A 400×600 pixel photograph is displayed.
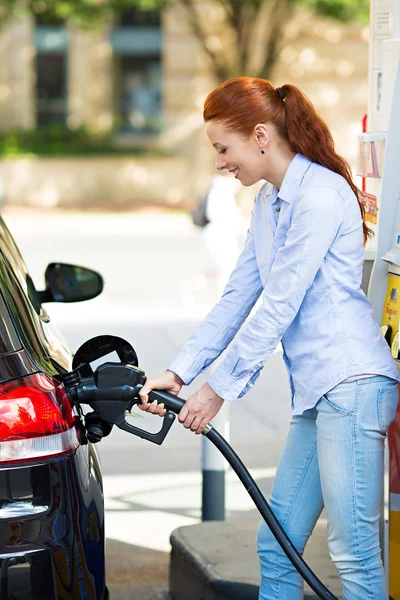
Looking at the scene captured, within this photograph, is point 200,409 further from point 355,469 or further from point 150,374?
point 150,374

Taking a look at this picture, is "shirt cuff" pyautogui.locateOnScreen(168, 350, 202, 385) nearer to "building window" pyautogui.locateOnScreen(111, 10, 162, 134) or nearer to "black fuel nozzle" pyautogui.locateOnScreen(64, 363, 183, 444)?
"black fuel nozzle" pyautogui.locateOnScreen(64, 363, 183, 444)

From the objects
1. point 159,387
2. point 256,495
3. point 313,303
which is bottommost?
point 256,495

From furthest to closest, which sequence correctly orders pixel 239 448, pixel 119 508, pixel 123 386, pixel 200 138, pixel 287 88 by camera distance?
pixel 200 138
pixel 239 448
pixel 119 508
pixel 287 88
pixel 123 386

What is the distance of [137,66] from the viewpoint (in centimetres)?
2730

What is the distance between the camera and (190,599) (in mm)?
3832

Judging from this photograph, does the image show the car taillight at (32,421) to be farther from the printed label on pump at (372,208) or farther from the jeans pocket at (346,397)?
the printed label on pump at (372,208)

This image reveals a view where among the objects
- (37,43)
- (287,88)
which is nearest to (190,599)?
(287,88)

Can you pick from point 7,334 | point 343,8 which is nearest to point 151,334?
point 7,334

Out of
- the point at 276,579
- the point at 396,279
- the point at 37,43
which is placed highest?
the point at 37,43

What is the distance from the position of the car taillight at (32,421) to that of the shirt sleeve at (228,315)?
0.58 m

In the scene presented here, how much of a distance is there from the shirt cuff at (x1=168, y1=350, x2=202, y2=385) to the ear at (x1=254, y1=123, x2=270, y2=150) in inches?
24.7

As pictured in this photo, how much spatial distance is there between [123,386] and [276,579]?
2.57ft

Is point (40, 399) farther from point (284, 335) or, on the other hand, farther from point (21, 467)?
point (284, 335)

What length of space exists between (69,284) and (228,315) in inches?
37.7
